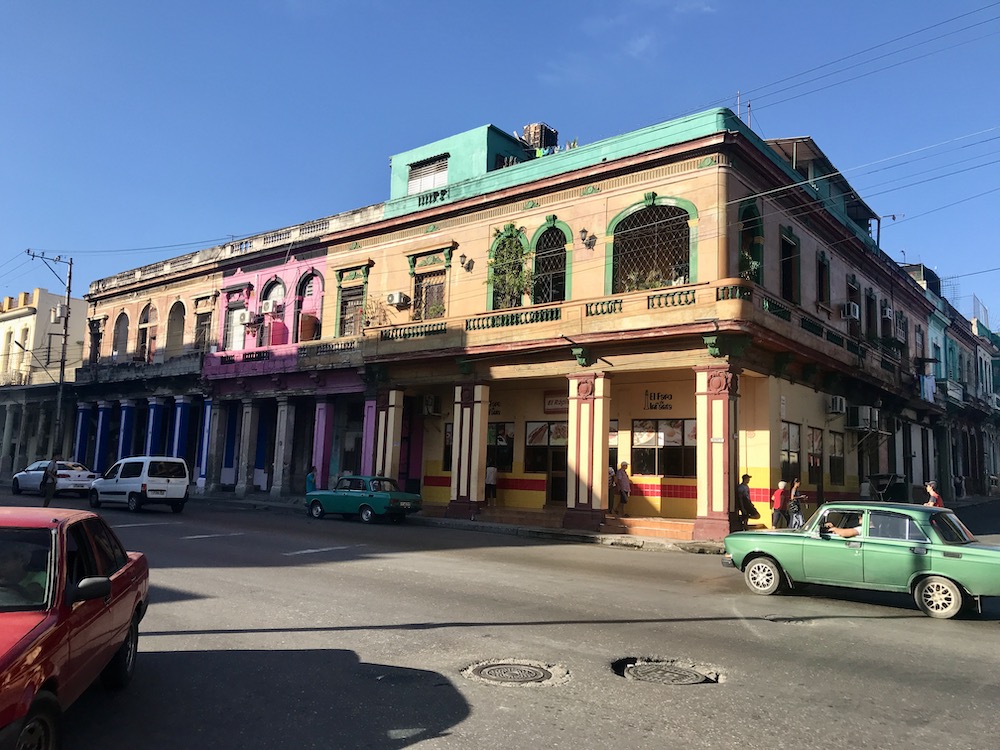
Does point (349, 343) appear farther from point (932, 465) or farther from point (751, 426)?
point (932, 465)

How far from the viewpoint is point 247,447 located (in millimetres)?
32750

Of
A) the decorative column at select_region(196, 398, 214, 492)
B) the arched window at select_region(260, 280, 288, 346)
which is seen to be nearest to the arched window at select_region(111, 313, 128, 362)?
the decorative column at select_region(196, 398, 214, 492)

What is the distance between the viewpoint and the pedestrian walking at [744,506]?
18797 mm

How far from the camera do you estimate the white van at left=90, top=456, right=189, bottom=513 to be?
75.8ft

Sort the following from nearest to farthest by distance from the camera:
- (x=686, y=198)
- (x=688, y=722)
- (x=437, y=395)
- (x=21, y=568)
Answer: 1. (x=21, y=568)
2. (x=688, y=722)
3. (x=686, y=198)
4. (x=437, y=395)

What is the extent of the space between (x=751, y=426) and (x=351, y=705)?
57.6 feet

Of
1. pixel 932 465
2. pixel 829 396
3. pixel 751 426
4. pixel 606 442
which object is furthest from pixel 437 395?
pixel 932 465

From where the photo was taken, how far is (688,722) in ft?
16.9

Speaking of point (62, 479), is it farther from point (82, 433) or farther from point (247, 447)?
point (82, 433)

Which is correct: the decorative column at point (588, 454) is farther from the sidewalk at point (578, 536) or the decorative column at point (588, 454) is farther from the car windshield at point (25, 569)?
the car windshield at point (25, 569)

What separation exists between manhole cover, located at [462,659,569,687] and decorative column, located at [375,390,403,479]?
2008 centimetres

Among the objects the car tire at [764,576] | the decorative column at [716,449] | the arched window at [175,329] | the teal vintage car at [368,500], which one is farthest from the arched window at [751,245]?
the arched window at [175,329]

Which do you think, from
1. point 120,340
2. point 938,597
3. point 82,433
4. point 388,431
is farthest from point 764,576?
point 82,433

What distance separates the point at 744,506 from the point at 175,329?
30836 millimetres
